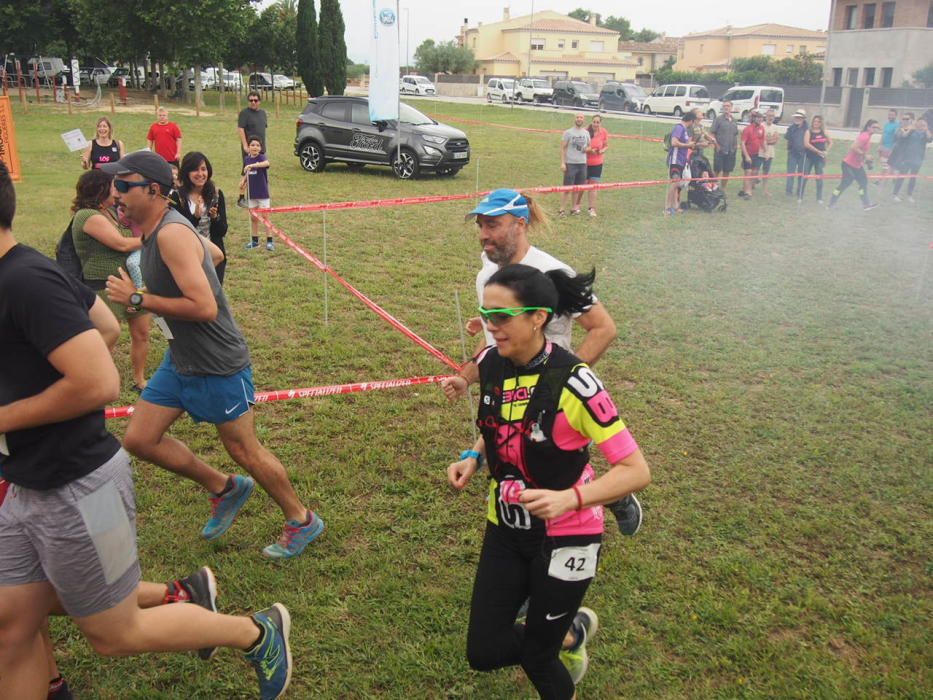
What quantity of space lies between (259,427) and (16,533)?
10.9ft

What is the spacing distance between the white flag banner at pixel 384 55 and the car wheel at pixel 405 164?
1.61 m

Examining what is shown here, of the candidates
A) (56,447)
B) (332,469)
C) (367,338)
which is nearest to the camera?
(56,447)

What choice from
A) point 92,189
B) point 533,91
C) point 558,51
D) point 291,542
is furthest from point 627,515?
point 558,51

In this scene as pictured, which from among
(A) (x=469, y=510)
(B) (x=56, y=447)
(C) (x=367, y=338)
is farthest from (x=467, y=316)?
(B) (x=56, y=447)

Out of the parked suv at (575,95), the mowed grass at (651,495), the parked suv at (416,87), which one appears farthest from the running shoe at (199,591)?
the parked suv at (416,87)

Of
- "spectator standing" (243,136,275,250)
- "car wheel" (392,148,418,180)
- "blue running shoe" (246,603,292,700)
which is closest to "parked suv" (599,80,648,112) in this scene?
"car wheel" (392,148,418,180)

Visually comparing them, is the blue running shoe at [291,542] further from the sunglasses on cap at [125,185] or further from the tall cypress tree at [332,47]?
the tall cypress tree at [332,47]

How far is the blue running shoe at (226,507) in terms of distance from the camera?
14.0 feet

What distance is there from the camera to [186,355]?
3656mm

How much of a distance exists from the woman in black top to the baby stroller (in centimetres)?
1108

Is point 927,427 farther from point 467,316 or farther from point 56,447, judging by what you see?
point 56,447

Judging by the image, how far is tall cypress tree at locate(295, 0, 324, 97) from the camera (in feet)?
143

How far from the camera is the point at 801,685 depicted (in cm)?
336

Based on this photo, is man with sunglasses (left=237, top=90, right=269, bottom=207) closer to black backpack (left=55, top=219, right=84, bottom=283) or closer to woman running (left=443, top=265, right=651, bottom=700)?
black backpack (left=55, top=219, right=84, bottom=283)
